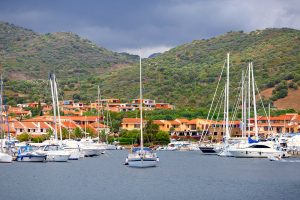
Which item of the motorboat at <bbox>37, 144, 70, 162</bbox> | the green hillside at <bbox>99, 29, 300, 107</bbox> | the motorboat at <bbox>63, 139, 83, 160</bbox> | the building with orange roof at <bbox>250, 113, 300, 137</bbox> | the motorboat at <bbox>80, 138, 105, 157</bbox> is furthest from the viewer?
the green hillside at <bbox>99, 29, 300, 107</bbox>

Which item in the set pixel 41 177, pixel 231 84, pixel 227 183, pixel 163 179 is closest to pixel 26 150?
pixel 41 177

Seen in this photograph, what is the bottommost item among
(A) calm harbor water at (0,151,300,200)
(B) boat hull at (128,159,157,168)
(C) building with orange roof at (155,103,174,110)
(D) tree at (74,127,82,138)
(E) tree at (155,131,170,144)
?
(A) calm harbor water at (0,151,300,200)

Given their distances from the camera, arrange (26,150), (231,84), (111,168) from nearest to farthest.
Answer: (111,168) → (26,150) → (231,84)

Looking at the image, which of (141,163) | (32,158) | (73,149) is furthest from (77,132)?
(141,163)

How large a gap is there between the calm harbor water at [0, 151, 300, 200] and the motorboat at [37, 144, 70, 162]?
1.06 m

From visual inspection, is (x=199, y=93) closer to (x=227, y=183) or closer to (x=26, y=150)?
(x=26, y=150)

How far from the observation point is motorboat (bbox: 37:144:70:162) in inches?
2852

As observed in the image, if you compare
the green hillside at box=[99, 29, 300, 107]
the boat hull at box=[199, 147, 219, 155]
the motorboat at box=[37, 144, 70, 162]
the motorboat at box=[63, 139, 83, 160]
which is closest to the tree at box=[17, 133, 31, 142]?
the motorboat at box=[63, 139, 83, 160]

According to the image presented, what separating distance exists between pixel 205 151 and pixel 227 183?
39749 millimetres

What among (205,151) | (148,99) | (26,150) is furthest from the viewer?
(148,99)

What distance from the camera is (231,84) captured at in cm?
14750

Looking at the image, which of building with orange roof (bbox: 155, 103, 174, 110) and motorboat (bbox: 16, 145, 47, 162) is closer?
motorboat (bbox: 16, 145, 47, 162)

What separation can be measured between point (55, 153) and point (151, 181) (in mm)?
21537

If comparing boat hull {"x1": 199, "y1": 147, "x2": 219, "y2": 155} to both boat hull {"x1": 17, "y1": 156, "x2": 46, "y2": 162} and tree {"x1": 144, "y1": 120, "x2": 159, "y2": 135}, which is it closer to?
tree {"x1": 144, "y1": 120, "x2": 159, "y2": 135}
